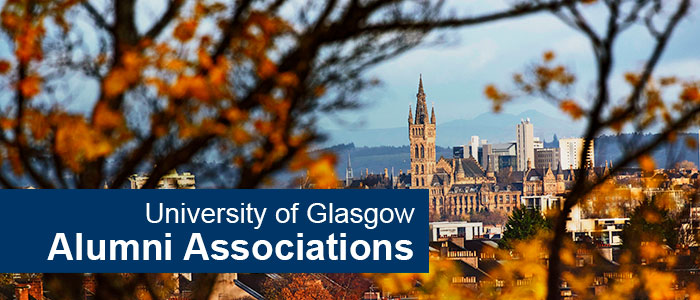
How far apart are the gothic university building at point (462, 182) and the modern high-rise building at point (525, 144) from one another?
10490 mm

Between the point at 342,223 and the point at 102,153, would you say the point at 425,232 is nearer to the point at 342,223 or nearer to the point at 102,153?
the point at 342,223

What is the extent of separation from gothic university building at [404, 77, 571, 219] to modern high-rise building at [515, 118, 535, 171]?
10.5 m

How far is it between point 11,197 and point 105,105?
65 cm

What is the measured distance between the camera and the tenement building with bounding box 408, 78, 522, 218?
116 meters

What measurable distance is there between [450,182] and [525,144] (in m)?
22.9

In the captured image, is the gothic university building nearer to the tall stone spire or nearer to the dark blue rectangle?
the tall stone spire

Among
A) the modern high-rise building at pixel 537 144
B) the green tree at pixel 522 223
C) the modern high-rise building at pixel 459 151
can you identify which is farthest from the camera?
the modern high-rise building at pixel 537 144

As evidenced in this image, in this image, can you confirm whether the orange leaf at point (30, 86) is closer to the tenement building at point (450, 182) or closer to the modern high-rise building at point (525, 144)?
the tenement building at point (450, 182)

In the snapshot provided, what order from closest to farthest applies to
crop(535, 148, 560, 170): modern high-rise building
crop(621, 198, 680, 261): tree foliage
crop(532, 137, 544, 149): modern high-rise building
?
1. crop(621, 198, 680, 261): tree foliage
2. crop(535, 148, 560, 170): modern high-rise building
3. crop(532, 137, 544, 149): modern high-rise building

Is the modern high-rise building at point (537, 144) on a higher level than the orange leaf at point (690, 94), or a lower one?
higher

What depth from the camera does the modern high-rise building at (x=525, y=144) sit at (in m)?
136

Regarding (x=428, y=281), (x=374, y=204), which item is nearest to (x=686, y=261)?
(x=428, y=281)

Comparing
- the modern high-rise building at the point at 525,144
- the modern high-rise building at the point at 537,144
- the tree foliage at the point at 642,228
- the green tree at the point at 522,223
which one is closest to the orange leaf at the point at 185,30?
the tree foliage at the point at 642,228

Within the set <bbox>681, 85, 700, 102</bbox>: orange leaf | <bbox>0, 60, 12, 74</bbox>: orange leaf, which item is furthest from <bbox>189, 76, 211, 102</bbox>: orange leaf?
<bbox>681, 85, 700, 102</bbox>: orange leaf
